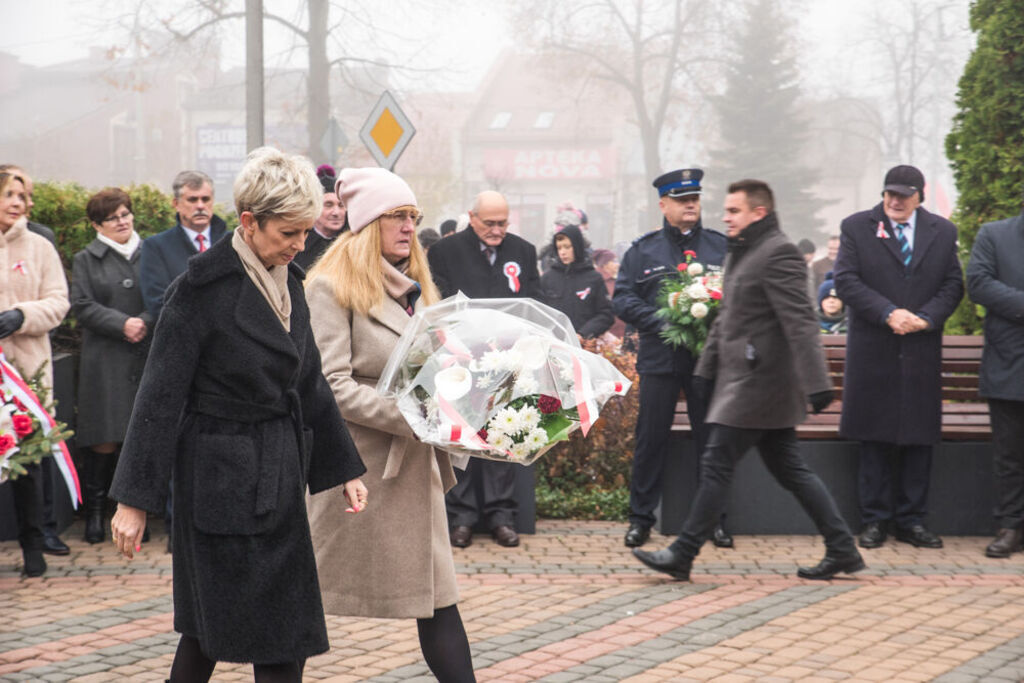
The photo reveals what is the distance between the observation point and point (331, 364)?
14.4 ft

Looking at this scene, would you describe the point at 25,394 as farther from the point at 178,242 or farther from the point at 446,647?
the point at 446,647

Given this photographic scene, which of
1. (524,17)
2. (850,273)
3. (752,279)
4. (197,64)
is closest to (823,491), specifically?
(752,279)

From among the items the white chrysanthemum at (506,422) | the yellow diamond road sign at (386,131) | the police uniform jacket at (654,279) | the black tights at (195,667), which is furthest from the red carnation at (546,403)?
the yellow diamond road sign at (386,131)

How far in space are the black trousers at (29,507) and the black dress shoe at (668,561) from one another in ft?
11.4

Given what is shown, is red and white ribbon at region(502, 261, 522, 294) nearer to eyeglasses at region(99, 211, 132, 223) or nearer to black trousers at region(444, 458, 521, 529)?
black trousers at region(444, 458, 521, 529)

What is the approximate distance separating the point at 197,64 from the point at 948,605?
28710 mm

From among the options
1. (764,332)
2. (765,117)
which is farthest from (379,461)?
(765,117)

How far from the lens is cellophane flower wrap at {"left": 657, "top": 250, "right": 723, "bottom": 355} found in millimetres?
7617

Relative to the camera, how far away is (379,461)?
446 cm

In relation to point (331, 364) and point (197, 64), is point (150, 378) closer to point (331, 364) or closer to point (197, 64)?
Result: point (331, 364)

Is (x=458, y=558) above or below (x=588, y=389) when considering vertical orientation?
below

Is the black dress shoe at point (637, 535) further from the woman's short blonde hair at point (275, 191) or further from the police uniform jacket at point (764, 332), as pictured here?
the woman's short blonde hair at point (275, 191)

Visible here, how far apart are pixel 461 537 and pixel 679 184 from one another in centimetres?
261

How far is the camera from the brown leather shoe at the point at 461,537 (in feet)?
26.6
